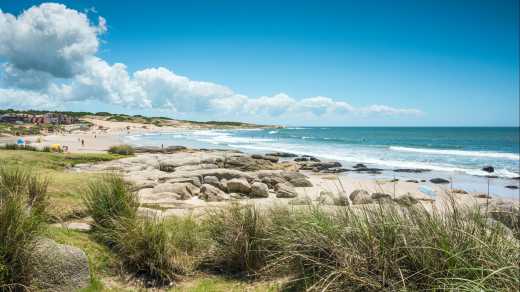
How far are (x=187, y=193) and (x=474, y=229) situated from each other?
11.4 metres

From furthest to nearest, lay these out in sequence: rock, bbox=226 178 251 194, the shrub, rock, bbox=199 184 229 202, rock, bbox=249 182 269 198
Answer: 1. rock, bbox=226 178 251 194
2. rock, bbox=249 182 269 198
3. rock, bbox=199 184 229 202
4. the shrub

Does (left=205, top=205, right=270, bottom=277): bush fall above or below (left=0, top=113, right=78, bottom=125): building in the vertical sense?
below

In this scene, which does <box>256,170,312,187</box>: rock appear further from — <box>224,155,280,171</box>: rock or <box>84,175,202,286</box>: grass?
<box>84,175,202,286</box>: grass

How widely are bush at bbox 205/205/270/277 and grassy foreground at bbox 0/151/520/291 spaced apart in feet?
0.06

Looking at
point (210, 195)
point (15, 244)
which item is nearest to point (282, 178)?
point (210, 195)

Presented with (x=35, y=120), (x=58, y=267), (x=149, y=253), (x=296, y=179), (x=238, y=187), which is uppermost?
(x=35, y=120)

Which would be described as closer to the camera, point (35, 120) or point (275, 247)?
point (275, 247)

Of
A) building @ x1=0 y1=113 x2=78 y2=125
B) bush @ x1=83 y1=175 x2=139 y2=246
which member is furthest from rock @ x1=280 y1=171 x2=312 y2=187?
building @ x1=0 y1=113 x2=78 y2=125

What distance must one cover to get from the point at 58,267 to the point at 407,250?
4.66m

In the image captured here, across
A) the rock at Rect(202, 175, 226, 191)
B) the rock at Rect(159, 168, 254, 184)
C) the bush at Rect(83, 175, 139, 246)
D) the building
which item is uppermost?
the building

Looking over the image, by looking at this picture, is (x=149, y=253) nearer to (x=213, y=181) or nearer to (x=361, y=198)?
(x=361, y=198)

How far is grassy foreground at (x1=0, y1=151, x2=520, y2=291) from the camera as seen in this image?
3.42 m

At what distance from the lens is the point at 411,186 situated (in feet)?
67.1

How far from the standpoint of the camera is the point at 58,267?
432cm
